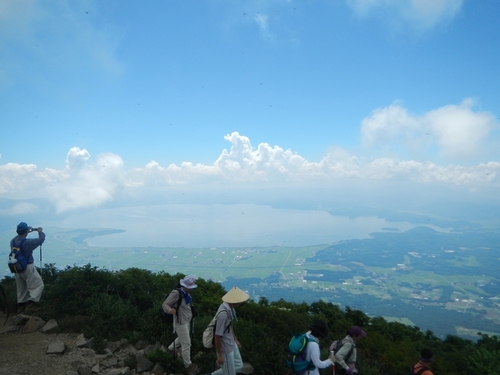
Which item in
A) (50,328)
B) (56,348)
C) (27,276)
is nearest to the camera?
(56,348)

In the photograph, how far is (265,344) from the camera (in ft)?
23.8

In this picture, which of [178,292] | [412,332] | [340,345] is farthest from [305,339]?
[412,332]

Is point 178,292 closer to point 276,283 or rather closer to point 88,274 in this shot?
point 88,274

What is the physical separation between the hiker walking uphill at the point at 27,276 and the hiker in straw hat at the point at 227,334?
240 inches

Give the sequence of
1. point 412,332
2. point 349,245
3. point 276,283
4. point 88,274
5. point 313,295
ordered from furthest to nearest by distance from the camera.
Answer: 1. point 349,245
2. point 276,283
3. point 313,295
4. point 412,332
5. point 88,274

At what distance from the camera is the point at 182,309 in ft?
20.4

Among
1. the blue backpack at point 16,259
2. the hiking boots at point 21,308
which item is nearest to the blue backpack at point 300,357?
the blue backpack at point 16,259

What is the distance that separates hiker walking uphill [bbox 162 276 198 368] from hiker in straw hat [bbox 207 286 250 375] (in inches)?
40.5

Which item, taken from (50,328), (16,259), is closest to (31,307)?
(50,328)

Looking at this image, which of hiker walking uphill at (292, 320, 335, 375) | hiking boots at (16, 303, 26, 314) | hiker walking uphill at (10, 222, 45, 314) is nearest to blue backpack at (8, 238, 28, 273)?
hiker walking uphill at (10, 222, 45, 314)

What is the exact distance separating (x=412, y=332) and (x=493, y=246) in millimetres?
98191

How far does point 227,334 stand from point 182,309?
4.22ft

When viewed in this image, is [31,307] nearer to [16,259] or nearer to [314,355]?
[16,259]

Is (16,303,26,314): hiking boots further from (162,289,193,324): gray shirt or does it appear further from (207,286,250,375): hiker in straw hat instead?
(207,286,250,375): hiker in straw hat
